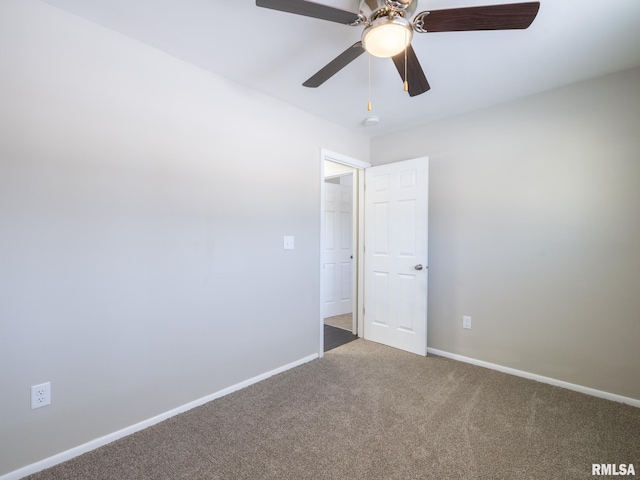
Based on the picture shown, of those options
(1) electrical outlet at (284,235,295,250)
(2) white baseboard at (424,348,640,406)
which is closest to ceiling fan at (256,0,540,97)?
(1) electrical outlet at (284,235,295,250)

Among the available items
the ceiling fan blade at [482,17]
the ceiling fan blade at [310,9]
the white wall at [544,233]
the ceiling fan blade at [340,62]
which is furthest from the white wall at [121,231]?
the white wall at [544,233]

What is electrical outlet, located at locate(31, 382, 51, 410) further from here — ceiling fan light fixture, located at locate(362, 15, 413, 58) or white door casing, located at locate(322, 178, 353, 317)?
white door casing, located at locate(322, 178, 353, 317)

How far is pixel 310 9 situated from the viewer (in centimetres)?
125

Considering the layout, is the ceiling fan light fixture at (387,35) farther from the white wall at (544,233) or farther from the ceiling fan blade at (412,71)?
the white wall at (544,233)

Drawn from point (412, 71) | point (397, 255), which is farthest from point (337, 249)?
point (412, 71)

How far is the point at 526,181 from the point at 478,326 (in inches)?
53.3

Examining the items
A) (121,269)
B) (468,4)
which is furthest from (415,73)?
(121,269)

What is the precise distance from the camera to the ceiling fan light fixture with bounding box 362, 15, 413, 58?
132 cm

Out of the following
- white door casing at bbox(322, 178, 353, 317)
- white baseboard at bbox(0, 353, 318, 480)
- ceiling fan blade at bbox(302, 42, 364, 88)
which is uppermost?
ceiling fan blade at bbox(302, 42, 364, 88)

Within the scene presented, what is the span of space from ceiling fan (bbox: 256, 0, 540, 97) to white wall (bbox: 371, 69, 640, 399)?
4.72ft

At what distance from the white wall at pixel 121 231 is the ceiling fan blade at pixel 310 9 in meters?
1.09

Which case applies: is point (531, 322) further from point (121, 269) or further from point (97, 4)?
point (97, 4)

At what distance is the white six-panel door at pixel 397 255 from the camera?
2947 mm

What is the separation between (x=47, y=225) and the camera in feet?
5.00
